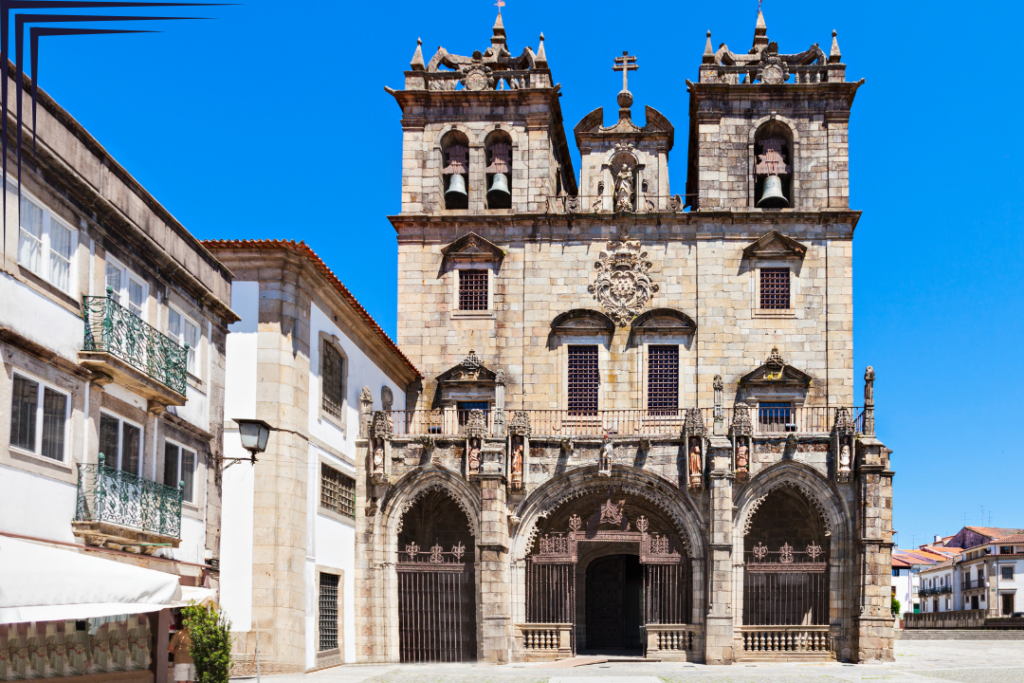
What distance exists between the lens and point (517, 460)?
1099 inches

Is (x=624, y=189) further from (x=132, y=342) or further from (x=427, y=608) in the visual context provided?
(x=132, y=342)

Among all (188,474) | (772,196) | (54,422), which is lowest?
(188,474)

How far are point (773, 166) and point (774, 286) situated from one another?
346 cm

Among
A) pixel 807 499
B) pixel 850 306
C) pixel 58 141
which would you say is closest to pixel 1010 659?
pixel 807 499

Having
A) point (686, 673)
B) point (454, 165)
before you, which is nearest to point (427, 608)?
point (686, 673)

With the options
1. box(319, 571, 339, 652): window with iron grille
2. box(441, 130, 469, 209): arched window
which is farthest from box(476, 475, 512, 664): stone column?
box(441, 130, 469, 209): arched window

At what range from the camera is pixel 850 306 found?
3206 cm

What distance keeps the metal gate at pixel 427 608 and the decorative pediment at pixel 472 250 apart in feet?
28.4

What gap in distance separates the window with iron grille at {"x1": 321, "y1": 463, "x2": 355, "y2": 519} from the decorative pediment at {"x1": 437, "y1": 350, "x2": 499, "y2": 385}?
5.36m

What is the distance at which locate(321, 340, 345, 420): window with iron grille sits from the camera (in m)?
25.7

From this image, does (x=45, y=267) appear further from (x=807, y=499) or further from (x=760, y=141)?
(x=760, y=141)

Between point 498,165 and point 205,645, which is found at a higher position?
point 498,165

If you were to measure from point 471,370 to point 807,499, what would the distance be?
31.5 feet

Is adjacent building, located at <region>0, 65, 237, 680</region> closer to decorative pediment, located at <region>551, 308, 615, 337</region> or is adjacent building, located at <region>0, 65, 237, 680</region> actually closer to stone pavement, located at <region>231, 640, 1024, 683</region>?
stone pavement, located at <region>231, 640, 1024, 683</region>
